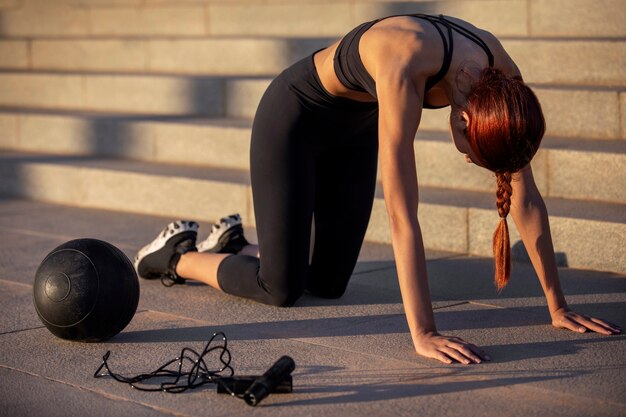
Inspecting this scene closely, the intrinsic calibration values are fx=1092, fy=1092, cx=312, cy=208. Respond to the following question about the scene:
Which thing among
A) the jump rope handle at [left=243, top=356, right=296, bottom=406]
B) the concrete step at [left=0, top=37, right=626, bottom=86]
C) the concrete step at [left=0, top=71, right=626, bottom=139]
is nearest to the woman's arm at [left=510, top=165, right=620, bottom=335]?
the jump rope handle at [left=243, top=356, right=296, bottom=406]

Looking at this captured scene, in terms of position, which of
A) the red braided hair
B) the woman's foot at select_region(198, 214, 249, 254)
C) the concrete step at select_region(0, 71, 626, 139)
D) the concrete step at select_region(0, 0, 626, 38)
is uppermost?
the concrete step at select_region(0, 0, 626, 38)

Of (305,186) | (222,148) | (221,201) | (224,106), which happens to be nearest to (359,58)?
(305,186)

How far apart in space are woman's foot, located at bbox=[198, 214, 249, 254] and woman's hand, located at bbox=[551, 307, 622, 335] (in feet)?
6.19

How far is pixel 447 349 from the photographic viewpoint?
4219 millimetres

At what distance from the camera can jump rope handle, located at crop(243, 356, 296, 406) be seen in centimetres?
377

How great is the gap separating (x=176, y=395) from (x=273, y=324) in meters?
1.07

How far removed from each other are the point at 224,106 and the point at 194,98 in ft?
1.19

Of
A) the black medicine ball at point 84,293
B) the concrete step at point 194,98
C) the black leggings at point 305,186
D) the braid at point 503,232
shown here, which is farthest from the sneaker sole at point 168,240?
the concrete step at point 194,98

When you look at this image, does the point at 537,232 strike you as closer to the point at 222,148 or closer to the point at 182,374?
the point at 182,374

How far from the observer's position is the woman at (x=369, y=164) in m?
4.06

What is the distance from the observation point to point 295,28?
33.1 ft

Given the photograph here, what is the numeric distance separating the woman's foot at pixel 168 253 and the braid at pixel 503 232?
199 cm

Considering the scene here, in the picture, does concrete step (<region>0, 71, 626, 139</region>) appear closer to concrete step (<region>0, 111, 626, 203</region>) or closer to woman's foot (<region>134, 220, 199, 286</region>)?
concrete step (<region>0, 111, 626, 203</region>)

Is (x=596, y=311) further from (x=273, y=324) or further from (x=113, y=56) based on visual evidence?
(x=113, y=56)
